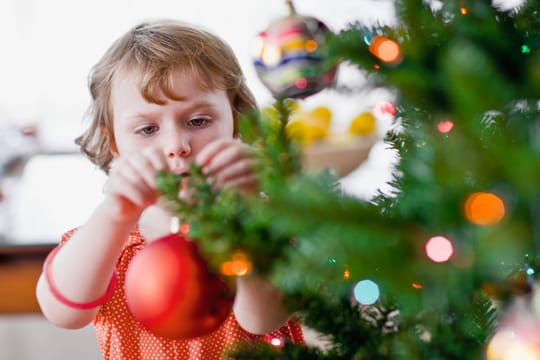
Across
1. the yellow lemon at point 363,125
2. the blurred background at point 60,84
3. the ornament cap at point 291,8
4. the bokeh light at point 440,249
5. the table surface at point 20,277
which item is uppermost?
the yellow lemon at point 363,125

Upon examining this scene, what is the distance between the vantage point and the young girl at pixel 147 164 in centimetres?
62

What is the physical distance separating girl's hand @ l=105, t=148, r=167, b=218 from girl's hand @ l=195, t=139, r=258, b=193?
37 mm

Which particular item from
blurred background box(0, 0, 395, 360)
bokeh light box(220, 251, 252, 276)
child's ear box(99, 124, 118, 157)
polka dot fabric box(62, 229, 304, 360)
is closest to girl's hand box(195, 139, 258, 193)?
bokeh light box(220, 251, 252, 276)

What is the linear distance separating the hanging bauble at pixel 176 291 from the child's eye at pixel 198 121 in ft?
1.34

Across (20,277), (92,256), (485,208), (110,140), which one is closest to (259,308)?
(92,256)

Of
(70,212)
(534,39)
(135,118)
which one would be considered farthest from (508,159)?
(70,212)

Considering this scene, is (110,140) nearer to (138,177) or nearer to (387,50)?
(138,177)

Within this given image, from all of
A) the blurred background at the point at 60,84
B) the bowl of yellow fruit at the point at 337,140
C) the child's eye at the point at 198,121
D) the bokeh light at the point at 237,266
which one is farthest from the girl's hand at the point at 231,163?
the blurred background at the point at 60,84

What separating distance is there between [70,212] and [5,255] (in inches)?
10.0

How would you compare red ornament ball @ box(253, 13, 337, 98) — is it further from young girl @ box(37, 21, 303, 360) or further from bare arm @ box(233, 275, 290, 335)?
bare arm @ box(233, 275, 290, 335)

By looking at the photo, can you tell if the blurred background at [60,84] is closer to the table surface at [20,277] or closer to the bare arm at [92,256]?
the table surface at [20,277]

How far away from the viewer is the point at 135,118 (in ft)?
3.04

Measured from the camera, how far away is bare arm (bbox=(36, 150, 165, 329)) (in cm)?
65

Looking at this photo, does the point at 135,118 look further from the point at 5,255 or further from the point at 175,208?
the point at 5,255
